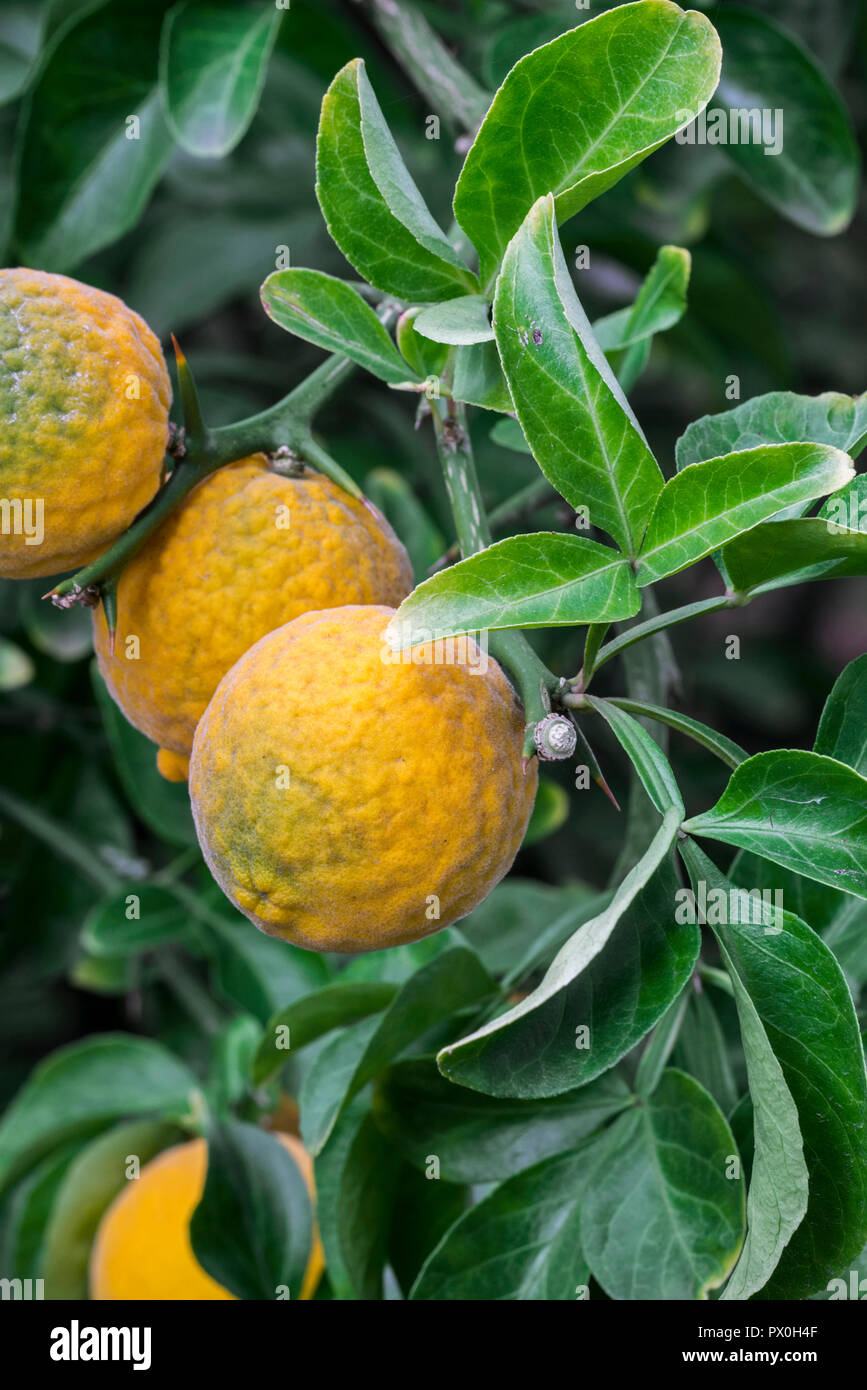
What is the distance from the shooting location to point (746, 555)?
1.73 ft

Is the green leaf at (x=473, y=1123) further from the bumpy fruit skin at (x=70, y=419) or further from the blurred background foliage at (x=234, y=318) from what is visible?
the bumpy fruit skin at (x=70, y=419)

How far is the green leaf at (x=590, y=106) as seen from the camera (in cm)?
52

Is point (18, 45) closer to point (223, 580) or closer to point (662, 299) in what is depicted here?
point (662, 299)

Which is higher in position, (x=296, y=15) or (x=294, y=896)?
(x=296, y=15)

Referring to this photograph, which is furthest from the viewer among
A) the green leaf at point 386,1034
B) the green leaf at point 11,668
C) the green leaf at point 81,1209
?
the green leaf at point 11,668

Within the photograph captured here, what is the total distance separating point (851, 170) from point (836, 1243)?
0.87 metres

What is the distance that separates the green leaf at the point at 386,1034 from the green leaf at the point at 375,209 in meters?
0.34

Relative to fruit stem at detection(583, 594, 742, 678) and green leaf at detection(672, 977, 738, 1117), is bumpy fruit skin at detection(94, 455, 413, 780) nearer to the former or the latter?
fruit stem at detection(583, 594, 742, 678)

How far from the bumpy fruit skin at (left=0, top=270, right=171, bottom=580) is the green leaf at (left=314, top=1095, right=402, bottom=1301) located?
350 mm

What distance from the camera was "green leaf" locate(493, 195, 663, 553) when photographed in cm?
49

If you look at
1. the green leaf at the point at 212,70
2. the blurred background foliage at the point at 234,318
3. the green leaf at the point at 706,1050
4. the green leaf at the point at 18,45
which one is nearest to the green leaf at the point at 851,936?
the green leaf at the point at 706,1050

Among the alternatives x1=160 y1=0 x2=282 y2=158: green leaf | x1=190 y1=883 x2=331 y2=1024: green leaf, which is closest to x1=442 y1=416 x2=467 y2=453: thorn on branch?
x1=160 y1=0 x2=282 y2=158: green leaf

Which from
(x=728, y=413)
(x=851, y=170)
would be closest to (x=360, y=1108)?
(x=728, y=413)
